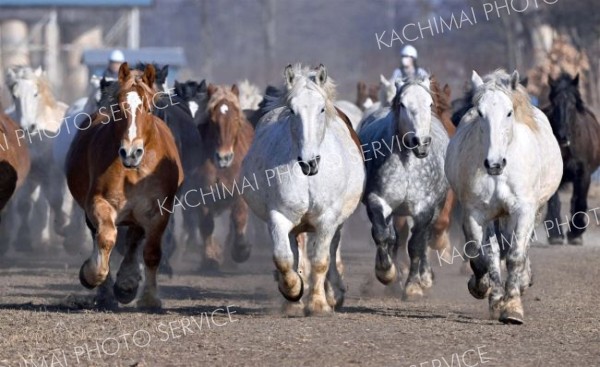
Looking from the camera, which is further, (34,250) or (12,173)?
(34,250)

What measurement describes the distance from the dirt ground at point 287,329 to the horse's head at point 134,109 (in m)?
1.26

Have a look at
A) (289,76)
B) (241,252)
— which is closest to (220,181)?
(241,252)

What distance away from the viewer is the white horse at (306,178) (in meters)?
10.5

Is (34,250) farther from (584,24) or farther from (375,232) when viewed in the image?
(584,24)

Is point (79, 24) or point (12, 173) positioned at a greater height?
point (79, 24)

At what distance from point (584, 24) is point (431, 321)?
31030 millimetres

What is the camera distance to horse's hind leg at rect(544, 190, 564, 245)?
58.9ft

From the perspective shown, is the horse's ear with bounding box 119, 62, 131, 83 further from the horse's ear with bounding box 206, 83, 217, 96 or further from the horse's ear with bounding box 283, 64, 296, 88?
the horse's ear with bounding box 206, 83, 217, 96

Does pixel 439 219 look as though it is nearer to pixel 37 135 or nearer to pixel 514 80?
pixel 514 80

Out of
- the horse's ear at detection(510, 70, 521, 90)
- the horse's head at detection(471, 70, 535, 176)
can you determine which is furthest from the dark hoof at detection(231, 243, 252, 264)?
the horse's ear at detection(510, 70, 521, 90)

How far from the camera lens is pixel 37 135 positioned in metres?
17.7

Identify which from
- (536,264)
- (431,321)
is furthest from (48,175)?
(431,321)

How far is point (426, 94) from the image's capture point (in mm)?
11805

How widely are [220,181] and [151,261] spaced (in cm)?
451
